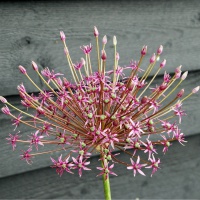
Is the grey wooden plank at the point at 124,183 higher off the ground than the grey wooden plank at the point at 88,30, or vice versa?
the grey wooden plank at the point at 88,30

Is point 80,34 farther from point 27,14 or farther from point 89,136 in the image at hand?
point 89,136

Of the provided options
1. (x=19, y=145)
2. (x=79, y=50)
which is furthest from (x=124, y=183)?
(x=79, y=50)

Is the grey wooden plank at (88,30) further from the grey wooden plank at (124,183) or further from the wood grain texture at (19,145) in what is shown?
the grey wooden plank at (124,183)

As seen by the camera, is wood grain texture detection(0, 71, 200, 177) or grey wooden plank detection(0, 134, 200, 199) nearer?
wood grain texture detection(0, 71, 200, 177)

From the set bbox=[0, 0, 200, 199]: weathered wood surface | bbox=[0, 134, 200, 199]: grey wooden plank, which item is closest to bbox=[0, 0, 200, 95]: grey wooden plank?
bbox=[0, 0, 200, 199]: weathered wood surface

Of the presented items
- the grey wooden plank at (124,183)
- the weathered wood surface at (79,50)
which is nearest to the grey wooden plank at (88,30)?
the weathered wood surface at (79,50)

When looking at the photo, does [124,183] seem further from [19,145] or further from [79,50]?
[79,50]

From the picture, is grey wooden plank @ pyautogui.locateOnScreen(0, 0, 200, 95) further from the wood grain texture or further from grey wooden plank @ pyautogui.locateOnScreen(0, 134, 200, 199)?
grey wooden plank @ pyautogui.locateOnScreen(0, 134, 200, 199)
